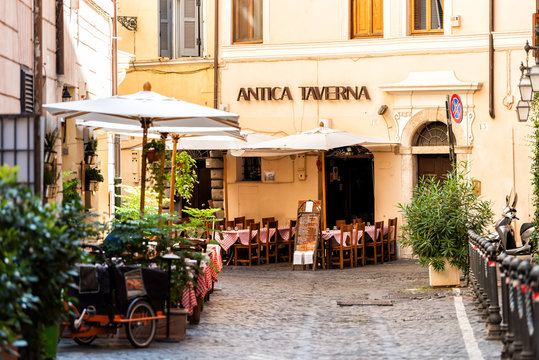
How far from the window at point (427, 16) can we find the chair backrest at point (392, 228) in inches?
172

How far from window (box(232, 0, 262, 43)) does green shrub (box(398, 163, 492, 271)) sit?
8.76m

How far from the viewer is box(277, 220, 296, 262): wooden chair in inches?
743

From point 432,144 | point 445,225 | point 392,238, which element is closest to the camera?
point 445,225

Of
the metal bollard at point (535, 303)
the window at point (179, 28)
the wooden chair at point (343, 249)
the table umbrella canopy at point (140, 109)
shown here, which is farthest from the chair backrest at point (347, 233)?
the metal bollard at point (535, 303)

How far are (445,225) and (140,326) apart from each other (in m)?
6.29

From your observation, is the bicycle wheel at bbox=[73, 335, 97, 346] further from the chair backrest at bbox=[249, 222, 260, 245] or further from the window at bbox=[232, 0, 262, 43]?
the window at bbox=[232, 0, 262, 43]

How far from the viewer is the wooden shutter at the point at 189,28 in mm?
22281

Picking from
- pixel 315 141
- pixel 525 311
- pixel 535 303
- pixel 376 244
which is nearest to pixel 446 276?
pixel 376 244

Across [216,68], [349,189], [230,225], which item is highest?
[216,68]

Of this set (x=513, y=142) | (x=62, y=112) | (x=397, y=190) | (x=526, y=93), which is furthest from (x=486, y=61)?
(x=62, y=112)

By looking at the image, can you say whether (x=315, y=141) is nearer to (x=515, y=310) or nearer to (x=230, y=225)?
(x=230, y=225)

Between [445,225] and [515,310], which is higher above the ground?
[445,225]

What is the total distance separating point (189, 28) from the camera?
2244 cm

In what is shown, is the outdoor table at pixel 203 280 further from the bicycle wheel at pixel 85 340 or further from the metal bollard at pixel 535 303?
the metal bollard at pixel 535 303
